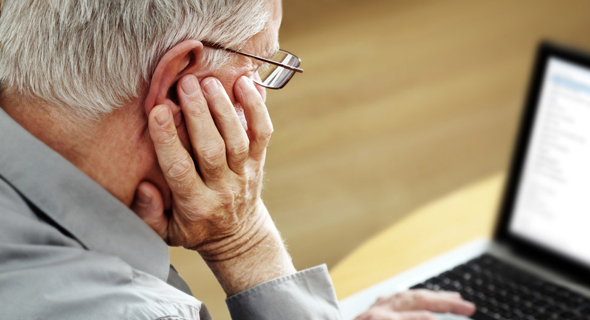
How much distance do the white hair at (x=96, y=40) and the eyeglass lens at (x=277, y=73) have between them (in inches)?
3.0

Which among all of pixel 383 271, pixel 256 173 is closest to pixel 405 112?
pixel 383 271

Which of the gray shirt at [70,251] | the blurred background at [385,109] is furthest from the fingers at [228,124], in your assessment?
the blurred background at [385,109]

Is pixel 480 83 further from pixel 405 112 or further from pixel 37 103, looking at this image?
pixel 37 103

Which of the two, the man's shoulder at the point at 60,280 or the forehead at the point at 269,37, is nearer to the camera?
the man's shoulder at the point at 60,280

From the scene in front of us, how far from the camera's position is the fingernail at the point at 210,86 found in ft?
2.02

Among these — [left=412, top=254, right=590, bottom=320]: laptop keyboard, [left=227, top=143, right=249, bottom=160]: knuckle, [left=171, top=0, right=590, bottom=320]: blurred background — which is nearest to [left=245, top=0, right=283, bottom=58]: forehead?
[left=227, top=143, right=249, bottom=160]: knuckle

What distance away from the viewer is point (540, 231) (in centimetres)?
110

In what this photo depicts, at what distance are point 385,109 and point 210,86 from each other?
0.79 m

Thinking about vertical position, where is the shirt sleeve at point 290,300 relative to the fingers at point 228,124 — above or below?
below

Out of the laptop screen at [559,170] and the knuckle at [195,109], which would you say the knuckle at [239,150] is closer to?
the knuckle at [195,109]

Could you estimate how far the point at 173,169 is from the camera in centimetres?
63

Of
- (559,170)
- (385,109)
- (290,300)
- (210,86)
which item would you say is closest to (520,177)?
(559,170)

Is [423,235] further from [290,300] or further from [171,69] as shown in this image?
[171,69]

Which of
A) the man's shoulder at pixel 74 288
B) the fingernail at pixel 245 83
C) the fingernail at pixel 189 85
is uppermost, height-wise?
the fingernail at pixel 245 83
